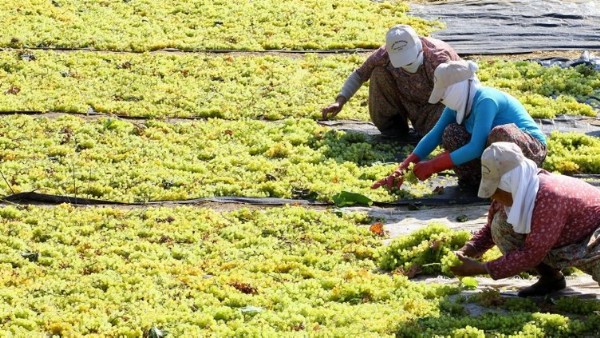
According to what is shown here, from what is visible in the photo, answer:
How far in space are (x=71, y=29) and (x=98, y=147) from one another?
4.82 metres

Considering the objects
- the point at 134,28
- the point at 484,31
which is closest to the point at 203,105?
the point at 134,28

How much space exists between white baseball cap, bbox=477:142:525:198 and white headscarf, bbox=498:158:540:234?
4 centimetres

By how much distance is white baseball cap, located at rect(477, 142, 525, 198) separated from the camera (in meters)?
7.22

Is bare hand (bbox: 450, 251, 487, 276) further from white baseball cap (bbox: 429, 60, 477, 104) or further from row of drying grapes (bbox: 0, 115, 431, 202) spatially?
row of drying grapes (bbox: 0, 115, 431, 202)

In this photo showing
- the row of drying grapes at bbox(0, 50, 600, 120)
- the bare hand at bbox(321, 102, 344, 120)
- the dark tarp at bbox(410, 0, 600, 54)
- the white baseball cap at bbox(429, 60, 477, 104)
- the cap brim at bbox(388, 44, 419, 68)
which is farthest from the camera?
the dark tarp at bbox(410, 0, 600, 54)

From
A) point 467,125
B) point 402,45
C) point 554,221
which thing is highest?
point 402,45

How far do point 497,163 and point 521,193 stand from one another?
0.85 feet

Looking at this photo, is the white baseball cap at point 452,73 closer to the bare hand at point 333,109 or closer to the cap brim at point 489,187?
the cap brim at point 489,187

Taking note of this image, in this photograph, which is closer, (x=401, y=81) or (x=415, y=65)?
(x=415, y=65)

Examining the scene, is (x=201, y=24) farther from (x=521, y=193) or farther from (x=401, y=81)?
(x=521, y=193)

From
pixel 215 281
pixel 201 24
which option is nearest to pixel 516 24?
pixel 201 24

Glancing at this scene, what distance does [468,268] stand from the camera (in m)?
7.67

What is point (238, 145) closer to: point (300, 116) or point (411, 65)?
point (300, 116)

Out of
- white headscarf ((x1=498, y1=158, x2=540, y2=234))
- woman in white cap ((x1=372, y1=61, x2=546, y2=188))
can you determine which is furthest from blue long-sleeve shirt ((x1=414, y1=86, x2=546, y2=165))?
white headscarf ((x1=498, y1=158, x2=540, y2=234))
